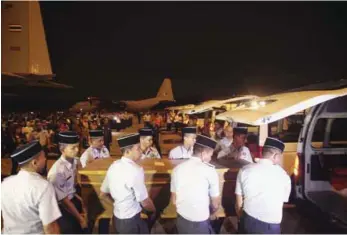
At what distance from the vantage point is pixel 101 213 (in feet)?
16.3

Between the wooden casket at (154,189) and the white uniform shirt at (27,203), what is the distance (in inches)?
64.5

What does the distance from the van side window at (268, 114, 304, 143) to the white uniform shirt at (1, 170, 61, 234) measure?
727cm

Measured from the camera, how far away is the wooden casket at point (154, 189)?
4.91 meters

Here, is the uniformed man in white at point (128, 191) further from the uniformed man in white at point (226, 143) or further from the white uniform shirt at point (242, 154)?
the uniformed man in white at point (226, 143)

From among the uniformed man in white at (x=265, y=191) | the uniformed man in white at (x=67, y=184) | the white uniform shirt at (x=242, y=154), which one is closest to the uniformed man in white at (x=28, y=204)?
the uniformed man in white at (x=67, y=184)

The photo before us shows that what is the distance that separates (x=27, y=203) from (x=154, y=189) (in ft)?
7.16

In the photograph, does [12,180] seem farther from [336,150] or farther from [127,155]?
[336,150]

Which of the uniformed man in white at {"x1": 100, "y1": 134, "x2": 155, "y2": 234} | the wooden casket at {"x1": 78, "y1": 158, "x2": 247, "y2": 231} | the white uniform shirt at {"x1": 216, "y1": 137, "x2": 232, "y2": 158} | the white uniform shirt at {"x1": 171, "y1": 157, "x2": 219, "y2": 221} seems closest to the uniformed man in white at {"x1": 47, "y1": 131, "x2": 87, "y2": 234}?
the wooden casket at {"x1": 78, "y1": 158, "x2": 247, "y2": 231}

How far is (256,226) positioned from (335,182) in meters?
4.70

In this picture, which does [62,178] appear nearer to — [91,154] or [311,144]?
[91,154]

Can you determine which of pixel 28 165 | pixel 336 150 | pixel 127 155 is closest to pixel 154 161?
pixel 127 155

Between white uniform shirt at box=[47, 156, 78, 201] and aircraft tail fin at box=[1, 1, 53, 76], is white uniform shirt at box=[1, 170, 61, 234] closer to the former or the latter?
white uniform shirt at box=[47, 156, 78, 201]

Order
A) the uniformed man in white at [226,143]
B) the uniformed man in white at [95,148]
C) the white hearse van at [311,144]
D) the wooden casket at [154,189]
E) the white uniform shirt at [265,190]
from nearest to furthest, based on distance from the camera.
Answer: the white uniform shirt at [265,190], the wooden casket at [154,189], the white hearse van at [311,144], the uniformed man in white at [95,148], the uniformed man in white at [226,143]

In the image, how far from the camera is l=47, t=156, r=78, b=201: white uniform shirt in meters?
4.35
